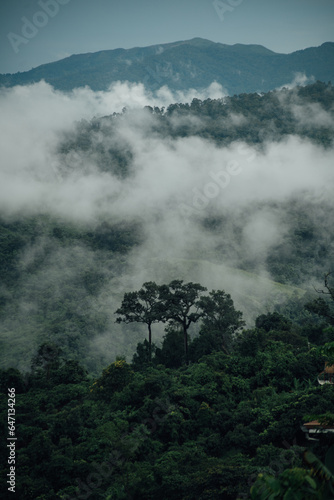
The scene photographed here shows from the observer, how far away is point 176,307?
38.5 metres

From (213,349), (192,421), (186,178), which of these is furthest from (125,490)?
(186,178)

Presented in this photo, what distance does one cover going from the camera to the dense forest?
19.2 metres

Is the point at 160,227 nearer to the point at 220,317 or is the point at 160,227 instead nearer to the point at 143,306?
the point at 220,317

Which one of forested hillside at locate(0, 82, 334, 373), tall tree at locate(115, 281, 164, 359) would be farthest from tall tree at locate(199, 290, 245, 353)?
forested hillside at locate(0, 82, 334, 373)

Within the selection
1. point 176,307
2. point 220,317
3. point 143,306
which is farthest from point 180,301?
point 220,317

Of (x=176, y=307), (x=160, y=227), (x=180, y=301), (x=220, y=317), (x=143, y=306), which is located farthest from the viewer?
(x=160, y=227)

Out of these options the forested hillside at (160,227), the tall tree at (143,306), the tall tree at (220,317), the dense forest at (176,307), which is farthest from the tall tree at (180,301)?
the forested hillside at (160,227)

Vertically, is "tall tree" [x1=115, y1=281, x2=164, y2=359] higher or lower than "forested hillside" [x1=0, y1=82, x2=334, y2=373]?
lower

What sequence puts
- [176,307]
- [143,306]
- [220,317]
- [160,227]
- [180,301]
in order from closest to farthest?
[176,307] < [180,301] < [143,306] < [220,317] < [160,227]

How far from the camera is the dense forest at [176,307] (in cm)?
1917

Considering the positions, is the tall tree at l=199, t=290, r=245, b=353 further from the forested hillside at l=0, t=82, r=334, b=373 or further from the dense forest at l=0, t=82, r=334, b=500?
the forested hillside at l=0, t=82, r=334, b=373

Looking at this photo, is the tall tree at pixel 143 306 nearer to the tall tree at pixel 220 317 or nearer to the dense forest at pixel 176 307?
the dense forest at pixel 176 307

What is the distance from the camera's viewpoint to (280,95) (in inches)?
7190

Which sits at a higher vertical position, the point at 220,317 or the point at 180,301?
the point at 180,301
